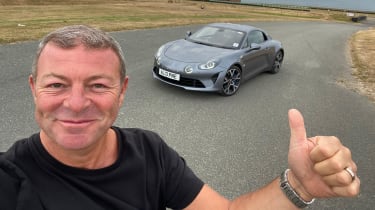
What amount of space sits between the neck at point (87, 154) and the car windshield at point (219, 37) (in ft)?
20.2

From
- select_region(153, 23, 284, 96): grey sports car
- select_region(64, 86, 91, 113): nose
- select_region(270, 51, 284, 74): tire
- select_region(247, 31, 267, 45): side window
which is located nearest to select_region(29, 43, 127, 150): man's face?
select_region(64, 86, 91, 113): nose

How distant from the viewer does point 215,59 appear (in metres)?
6.99

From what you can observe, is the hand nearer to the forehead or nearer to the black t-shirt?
the black t-shirt

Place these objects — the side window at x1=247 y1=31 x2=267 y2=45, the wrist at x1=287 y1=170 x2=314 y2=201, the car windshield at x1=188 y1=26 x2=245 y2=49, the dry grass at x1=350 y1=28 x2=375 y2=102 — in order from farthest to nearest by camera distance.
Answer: the dry grass at x1=350 y1=28 x2=375 y2=102 < the side window at x1=247 y1=31 x2=267 y2=45 < the car windshield at x1=188 y1=26 x2=245 y2=49 < the wrist at x1=287 y1=170 x2=314 y2=201

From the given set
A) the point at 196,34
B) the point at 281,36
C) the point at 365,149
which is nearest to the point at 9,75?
the point at 196,34

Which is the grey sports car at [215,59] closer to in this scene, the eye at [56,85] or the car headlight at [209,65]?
the car headlight at [209,65]

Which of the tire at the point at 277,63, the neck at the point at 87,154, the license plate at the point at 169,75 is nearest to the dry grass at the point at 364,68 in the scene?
the tire at the point at 277,63

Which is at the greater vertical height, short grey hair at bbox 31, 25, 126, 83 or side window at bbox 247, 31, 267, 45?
short grey hair at bbox 31, 25, 126, 83

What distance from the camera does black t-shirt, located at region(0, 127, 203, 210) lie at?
149 cm

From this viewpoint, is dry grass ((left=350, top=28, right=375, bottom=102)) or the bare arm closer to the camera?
the bare arm

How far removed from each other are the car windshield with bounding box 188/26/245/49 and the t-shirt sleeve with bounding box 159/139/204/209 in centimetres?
594

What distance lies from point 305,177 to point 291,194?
144mm

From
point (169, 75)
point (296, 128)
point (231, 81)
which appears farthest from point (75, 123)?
point (231, 81)

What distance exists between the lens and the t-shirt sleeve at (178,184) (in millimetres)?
1984
